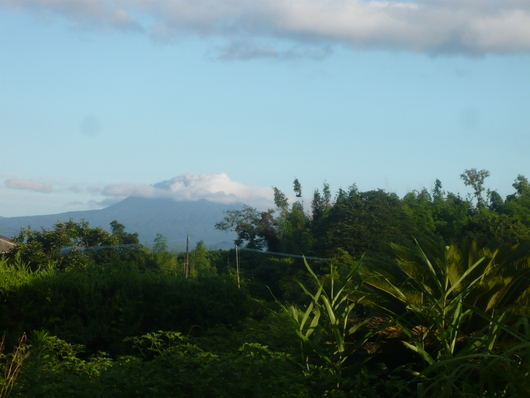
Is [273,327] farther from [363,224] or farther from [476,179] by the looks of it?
[476,179]

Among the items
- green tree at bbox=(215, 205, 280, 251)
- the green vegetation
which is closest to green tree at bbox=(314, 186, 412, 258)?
the green vegetation

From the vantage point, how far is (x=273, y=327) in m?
7.12

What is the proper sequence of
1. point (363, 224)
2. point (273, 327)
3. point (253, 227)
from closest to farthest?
point (273, 327), point (363, 224), point (253, 227)

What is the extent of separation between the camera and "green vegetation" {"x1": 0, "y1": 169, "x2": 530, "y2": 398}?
363 centimetres

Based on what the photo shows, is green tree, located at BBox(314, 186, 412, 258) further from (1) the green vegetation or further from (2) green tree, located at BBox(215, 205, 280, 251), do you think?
(2) green tree, located at BBox(215, 205, 280, 251)

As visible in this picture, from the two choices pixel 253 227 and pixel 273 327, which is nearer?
pixel 273 327

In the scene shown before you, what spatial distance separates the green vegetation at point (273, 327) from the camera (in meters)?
3.63

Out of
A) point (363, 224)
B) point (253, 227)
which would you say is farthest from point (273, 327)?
point (253, 227)

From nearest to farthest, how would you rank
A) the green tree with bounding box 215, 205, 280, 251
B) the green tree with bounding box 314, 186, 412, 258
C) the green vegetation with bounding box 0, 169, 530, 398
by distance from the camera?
the green vegetation with bounding box 0, 169, 530, 398 < the green tree with bounding box 314, 186, 412, 258 < the green tree with bounding box 215, 205, 280, 251

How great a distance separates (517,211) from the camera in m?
39.2

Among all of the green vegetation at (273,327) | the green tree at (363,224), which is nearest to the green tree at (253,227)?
the green tree at (363,224)

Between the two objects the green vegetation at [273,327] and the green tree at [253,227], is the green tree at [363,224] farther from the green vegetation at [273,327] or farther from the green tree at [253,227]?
the green tree at [253,227]

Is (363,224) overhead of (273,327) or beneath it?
overhead

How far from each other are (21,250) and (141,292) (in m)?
11.0
